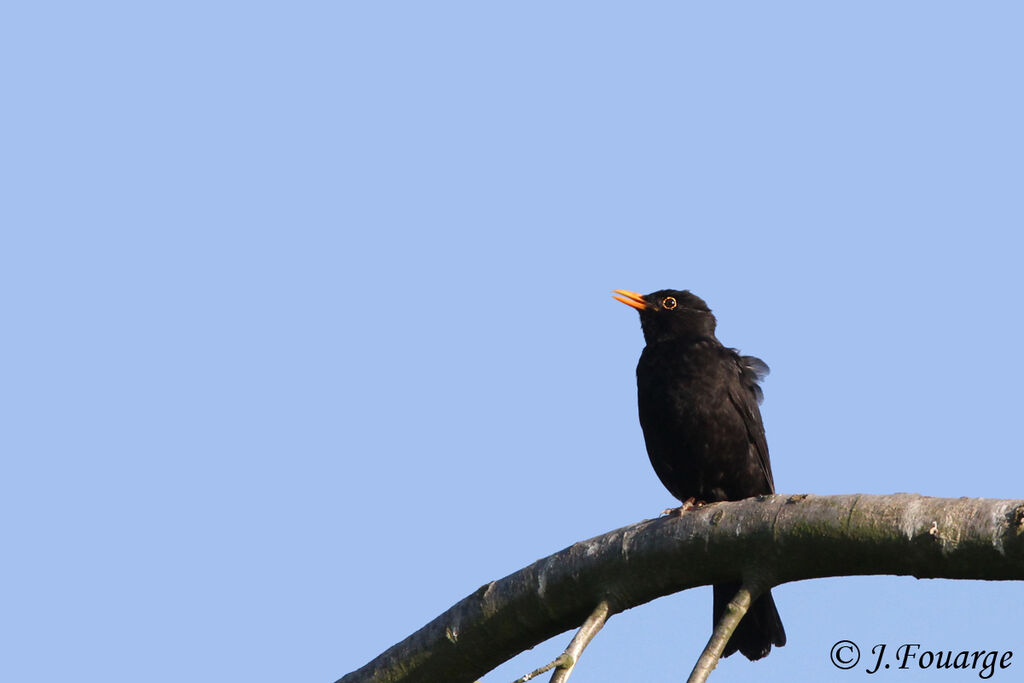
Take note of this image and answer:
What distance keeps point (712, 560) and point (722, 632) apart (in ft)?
1.20

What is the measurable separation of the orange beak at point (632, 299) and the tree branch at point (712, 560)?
12.2 feet

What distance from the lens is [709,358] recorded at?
7262mm

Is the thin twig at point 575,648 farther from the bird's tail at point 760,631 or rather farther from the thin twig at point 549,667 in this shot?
the bird's tail at point 760,631

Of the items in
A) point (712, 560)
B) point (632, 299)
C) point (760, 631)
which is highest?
point (632, 299)

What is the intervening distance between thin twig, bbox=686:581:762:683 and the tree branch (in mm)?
75

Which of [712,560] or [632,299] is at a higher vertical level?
[632,299]

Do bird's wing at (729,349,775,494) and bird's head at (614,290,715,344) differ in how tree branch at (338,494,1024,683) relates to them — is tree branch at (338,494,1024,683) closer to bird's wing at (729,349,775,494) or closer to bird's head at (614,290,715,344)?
bird's wing at (729,349,775,494)

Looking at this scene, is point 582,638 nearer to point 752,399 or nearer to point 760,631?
point 760,631

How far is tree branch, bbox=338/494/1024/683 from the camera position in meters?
3.67

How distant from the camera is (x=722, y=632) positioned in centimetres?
382

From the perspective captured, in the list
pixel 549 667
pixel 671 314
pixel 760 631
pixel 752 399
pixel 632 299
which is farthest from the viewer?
pixel 632 299

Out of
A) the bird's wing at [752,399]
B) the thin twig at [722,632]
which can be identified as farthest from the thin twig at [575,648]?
the bird's wing at [752,399]

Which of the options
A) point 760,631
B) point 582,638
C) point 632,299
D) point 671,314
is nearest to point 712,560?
point 582,638

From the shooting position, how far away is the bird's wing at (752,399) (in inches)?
282
